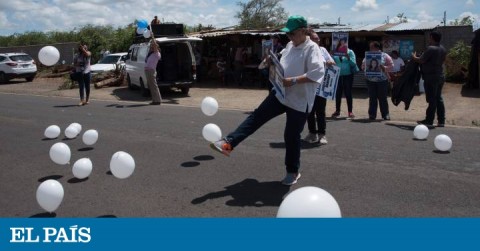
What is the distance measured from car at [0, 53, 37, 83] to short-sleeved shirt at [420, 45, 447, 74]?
2392 centimetres

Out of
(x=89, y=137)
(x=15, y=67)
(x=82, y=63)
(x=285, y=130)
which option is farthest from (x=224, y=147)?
(x=15, y=67)

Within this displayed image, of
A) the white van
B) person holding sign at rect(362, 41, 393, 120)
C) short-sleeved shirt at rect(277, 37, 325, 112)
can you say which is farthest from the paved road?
the white van

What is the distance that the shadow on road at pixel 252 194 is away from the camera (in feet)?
15.2

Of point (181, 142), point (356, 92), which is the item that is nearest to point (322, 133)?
point (181, 142)

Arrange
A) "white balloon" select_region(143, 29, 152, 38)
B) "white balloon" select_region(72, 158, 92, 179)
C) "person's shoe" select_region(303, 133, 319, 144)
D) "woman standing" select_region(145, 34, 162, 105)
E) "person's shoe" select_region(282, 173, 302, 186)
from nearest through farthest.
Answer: "person's shoe" select_region(282, 173, 302, 186) < "white balloon" select_region(72, 158, 92, 179) < "person's shoe" select_region(303, 133, 319, 144) < "white balloon" select_region(143, 29, 152, 38) < "woman standing" select_region(145, 34, 162, 105)

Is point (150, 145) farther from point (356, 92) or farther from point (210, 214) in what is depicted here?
point (356, 92)

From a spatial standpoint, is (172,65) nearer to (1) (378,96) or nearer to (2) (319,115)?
(1) (378,96)

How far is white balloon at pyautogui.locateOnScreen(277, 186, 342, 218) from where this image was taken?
3.06 m

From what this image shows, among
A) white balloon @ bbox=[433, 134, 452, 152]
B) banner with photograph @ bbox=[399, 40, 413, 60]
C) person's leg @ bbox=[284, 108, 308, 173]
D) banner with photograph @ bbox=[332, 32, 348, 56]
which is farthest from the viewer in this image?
banner with photograph @ bbox=[399, 40, 413, 60]

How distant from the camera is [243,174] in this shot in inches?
225

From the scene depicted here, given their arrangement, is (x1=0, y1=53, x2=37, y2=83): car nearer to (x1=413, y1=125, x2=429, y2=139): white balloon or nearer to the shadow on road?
(x1=413, y1=125, x2=429, y2=139): white balloon

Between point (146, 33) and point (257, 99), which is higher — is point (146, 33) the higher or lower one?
the higher one

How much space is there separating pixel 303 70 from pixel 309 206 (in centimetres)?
217

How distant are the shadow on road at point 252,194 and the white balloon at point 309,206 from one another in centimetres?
142
